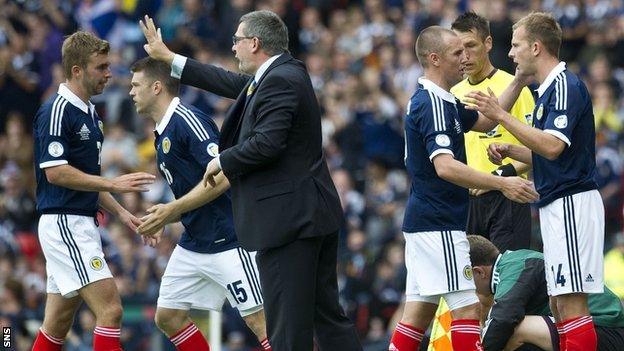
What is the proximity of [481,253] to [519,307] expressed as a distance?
48 centimetres

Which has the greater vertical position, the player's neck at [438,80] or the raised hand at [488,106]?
the player's neck at [438,80]

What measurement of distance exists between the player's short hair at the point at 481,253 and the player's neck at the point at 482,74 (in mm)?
1421

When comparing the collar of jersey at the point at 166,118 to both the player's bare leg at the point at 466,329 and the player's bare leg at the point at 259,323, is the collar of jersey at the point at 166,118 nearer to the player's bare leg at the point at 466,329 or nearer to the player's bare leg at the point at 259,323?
the player's bare leg at the point at 259,323

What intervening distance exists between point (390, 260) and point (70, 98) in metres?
7.38

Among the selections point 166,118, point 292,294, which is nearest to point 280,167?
point 292,294

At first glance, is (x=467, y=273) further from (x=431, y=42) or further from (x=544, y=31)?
(x=544, y=31)

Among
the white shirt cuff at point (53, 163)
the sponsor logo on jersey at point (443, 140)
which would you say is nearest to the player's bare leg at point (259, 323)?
the white shirt cuff at point (53, 163)

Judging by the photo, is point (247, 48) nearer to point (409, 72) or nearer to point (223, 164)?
point (223, 164)

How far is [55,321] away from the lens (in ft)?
33.2

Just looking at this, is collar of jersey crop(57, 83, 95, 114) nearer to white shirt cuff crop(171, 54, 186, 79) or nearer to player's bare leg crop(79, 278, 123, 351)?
white shirt cuff crop(171, 54, 186, 79)

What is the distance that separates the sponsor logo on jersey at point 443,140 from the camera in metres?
9.25

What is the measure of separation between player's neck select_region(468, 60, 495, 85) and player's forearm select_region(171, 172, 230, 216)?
2.41 m

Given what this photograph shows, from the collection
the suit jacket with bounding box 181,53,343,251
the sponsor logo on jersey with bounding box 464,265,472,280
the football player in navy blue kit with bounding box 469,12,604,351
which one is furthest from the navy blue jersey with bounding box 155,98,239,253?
the football player in navy blue kit with bounding box 469,12,604,351

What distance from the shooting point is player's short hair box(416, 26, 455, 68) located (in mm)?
9547
